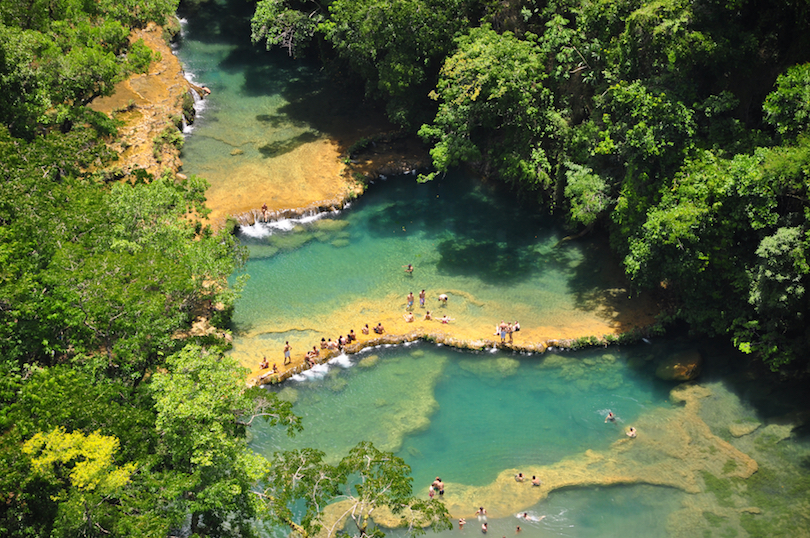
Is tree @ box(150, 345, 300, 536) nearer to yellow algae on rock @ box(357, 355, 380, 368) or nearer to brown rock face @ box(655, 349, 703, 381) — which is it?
yellow algae on rock @ box(357, 355, 380, 368)

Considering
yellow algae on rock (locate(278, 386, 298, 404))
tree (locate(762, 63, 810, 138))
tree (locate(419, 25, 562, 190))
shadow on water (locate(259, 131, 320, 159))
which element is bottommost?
yellow algae on rock (locate(278, 386, 298, 404))

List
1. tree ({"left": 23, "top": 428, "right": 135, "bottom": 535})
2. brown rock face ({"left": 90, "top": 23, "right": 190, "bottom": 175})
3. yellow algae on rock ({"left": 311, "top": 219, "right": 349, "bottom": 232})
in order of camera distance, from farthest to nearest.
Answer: brown rock face ({"left": 90, "top": 23, "right": 190, "bottom": 175})
yellow algae on rock ({"left": 311, "top": 219, "right": 349, "bottom": 232})
tree ({"left": 23, "top": 428, "right": 135, "bottom": 535})

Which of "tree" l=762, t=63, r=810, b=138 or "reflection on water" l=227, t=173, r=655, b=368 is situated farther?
"reflection on water" l=227, t=173, r=655, b=368

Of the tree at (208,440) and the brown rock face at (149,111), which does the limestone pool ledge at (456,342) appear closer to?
the tree at (208,440)

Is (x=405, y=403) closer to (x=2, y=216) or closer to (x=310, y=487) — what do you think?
(x=310, y=487)

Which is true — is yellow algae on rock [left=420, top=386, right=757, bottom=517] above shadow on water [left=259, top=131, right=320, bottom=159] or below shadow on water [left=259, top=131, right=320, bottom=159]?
below

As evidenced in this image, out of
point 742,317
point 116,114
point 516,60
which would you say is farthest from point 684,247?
point 116,114

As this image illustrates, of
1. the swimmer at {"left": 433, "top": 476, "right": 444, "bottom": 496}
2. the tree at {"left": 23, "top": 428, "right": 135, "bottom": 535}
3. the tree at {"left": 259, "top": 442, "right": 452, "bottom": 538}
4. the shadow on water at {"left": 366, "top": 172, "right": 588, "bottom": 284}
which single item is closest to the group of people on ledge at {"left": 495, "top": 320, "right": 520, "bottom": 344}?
the shadow on water at {"left": 366, "top": 172, "right": 588, "bottom": 284}

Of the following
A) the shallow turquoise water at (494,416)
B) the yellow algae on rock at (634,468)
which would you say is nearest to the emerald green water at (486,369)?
the shallow turquoise water at (494,416)
